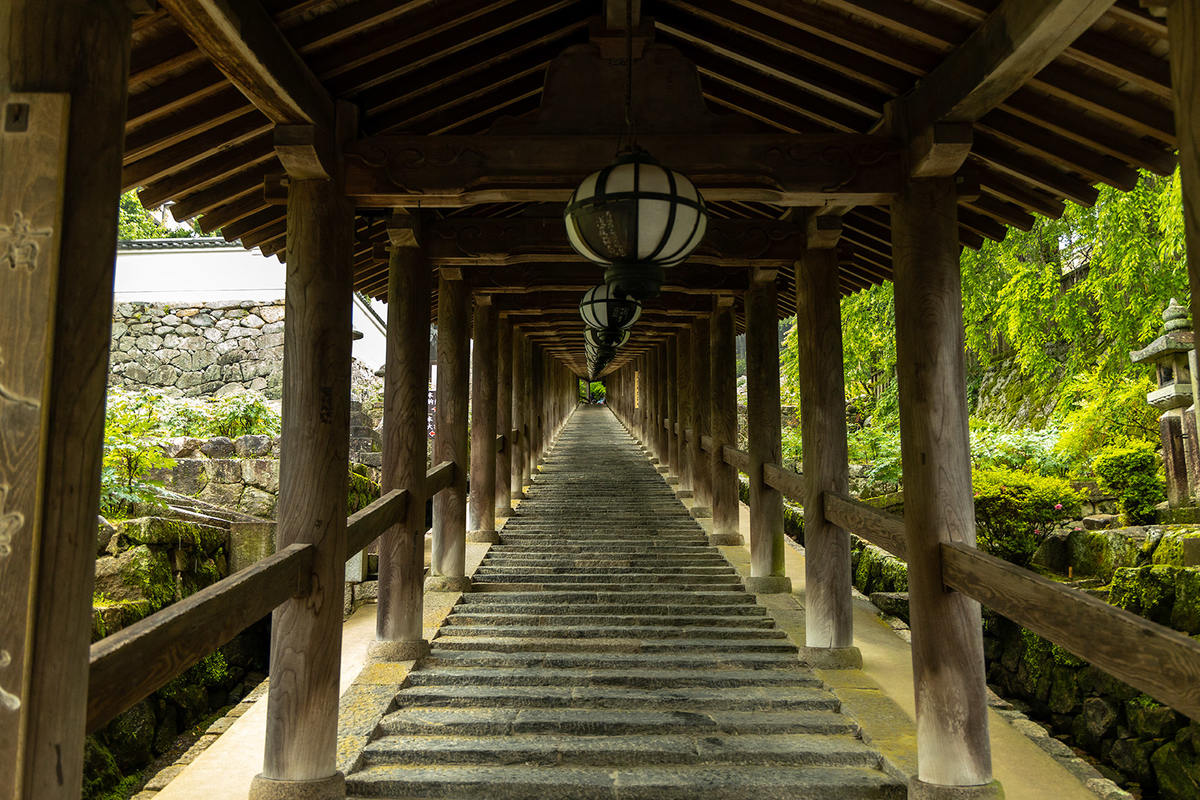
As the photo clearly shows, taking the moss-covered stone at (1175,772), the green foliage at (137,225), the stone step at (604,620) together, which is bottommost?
the moss-covered stone at (1175,772)

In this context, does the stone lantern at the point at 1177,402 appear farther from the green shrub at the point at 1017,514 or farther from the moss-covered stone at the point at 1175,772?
the moss-covered stone at the point at 1175,772

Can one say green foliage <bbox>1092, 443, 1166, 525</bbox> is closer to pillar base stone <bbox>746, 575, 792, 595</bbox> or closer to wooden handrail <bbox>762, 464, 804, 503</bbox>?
pillar base stone <bbox>746, 575, 792, 595</bbox>

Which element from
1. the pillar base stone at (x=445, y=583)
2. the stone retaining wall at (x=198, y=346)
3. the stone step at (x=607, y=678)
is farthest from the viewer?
the stone retaining wall at (x=198, y=346)

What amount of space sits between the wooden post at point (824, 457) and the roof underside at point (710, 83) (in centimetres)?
75

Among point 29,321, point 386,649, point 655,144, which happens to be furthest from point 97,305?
A: point 386,649

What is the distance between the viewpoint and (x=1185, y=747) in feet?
18.5

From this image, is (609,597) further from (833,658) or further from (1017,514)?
(1017,514)

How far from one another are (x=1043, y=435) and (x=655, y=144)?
38.5 feet

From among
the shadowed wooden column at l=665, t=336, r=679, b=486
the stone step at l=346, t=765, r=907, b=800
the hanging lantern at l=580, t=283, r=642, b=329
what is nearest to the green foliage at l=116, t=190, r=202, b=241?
the shadowed wooden column at l=665, t=336, r=679, b=486

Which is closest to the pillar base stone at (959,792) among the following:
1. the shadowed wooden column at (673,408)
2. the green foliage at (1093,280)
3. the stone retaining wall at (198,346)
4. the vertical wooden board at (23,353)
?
the vertical wooden board at (23,353)

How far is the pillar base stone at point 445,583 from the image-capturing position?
7.33 metres

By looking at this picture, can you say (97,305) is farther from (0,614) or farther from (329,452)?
(329,452)

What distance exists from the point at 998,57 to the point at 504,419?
28.9 ft

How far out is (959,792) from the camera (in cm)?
358
